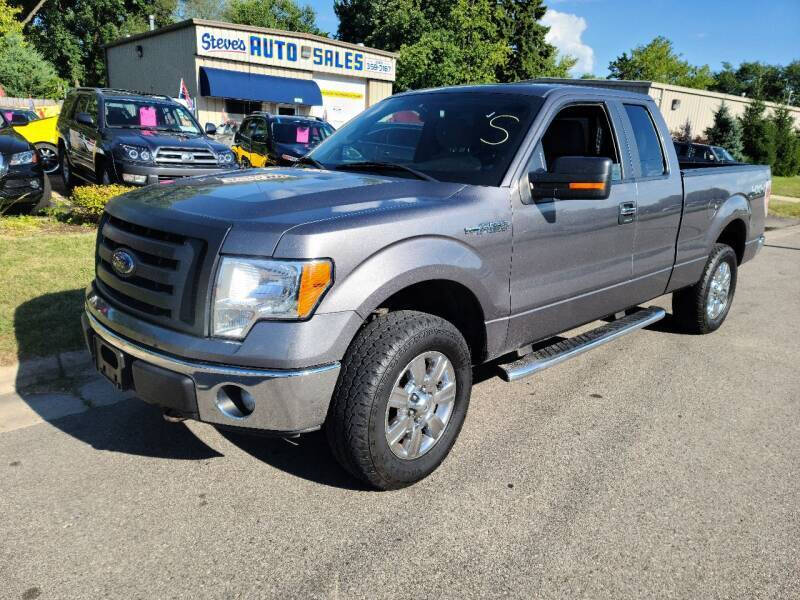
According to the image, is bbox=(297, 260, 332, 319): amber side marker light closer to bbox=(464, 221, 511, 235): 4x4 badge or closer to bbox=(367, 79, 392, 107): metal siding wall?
bbox=(464, 221, 511, 235): 4x4 badge

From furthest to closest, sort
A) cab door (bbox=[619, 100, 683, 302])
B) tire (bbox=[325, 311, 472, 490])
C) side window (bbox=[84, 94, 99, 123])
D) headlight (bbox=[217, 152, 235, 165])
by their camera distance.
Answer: side window (bbox=[84, 94, 99, 123])
headlight (bbox=[217, 152, 235, 165])
cab door (bbox=[619, 100, 683, 302])
tire (bbox=[325, 311, 472, 490])

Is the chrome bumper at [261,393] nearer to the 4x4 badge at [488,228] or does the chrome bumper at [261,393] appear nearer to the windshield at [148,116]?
the 4x4 badge at [488,228]

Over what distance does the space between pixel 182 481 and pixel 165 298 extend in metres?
0.97

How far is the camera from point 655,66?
2389 inches

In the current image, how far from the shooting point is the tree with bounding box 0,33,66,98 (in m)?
31.7

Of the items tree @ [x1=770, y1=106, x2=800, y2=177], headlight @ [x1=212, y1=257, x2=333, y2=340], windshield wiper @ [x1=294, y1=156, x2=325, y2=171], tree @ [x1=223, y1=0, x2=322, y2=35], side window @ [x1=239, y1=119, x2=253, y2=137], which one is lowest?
headlight @ [x1=212, y1=257, x2=333, y2=340]

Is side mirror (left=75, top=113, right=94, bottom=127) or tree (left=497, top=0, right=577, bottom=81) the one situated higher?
tree (left=497, top=0, right=577, bottom=81)

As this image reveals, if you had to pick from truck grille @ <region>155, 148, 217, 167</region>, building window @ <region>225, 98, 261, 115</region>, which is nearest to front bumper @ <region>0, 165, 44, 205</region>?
truck grille @ <region>155, 148, 217, 167</region>

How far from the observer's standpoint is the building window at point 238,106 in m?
26.6

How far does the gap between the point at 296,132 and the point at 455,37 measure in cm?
2497

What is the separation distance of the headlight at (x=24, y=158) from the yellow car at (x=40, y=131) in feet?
19.9

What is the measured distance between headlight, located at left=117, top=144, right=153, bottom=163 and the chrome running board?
7.37 meters

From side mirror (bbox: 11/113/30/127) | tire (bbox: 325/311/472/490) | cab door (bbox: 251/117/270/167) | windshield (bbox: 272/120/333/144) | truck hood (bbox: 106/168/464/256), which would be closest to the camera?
truck hood (bbox: 106/168/464/256)

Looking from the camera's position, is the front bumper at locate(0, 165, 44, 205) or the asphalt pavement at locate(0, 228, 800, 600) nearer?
the asphalt pavement at locate(0, 228, 800, 600)
